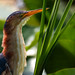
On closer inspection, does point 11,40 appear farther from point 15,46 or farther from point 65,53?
point 65,53

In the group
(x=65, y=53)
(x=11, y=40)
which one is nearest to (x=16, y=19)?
(x=11, y=40)

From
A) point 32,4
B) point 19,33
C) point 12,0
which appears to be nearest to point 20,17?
point 19,33

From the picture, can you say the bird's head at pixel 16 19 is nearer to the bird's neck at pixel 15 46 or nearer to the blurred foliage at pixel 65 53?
the bird's neck at pixel 15 46

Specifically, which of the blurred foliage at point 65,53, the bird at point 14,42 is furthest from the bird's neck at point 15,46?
the blurred foliage at point 65,53

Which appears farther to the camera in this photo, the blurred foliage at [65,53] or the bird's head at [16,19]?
the blurred foliage at [65,53]

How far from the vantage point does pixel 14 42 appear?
1.03 metres

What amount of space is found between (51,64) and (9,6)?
1710mm

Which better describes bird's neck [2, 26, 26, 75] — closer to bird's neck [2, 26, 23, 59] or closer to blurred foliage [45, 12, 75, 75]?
bird's neck [2, 26, 23, 59]

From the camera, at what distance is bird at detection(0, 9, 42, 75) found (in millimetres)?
1018

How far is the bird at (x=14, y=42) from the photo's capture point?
1.02 m

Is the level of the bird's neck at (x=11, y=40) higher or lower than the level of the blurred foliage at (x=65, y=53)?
higher

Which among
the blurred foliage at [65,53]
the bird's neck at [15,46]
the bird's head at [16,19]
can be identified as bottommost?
the blurred foliage at [65,53]

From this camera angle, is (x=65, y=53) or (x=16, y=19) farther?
(x=65, y=53)

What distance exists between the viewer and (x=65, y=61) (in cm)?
127
